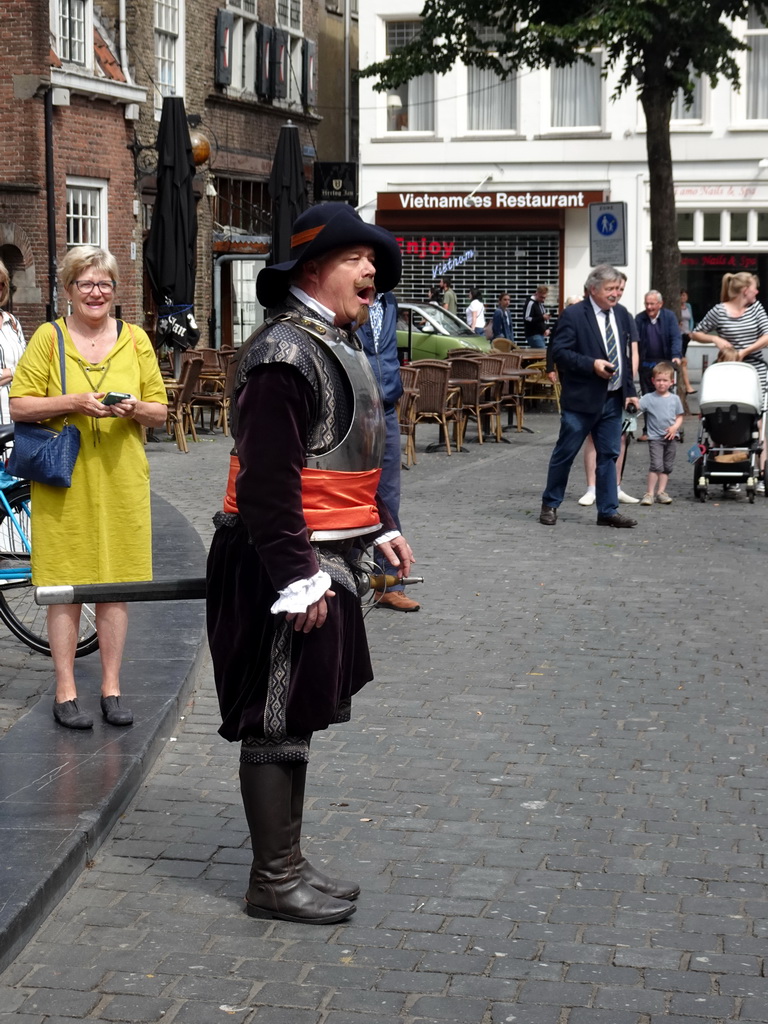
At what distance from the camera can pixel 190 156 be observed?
20422mm

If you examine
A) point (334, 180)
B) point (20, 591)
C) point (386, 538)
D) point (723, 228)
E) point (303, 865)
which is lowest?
point (303, 865)

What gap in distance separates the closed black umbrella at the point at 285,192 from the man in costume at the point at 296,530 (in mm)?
16733

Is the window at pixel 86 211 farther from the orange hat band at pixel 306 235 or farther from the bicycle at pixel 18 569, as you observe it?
the orange hat band at pixel 306 235

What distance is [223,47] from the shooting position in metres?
32.9

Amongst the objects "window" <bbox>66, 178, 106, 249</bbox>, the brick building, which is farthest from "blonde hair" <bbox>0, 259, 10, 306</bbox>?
"window" <bbox>66, 178, 106, 249</bbox>

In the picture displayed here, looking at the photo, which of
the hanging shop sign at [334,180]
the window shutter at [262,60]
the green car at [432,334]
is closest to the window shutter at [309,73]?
the window shutter at [262,60]

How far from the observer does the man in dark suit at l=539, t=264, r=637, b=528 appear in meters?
12.2

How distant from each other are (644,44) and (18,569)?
17824mm

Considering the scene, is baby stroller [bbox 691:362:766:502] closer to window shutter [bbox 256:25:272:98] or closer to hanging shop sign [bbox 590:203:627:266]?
hanging shop sign [bbox 590:203:627:266]

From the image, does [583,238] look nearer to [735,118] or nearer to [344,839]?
[735,118]

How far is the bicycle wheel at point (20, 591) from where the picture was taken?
23.7 feet

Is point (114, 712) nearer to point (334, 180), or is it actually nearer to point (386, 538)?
point (386, 538)

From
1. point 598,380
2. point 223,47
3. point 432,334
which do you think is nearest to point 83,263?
point 598,380

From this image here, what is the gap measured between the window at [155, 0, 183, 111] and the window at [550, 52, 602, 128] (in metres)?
8.55
